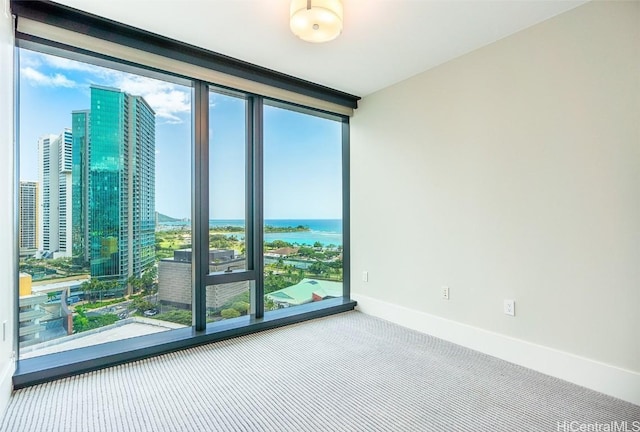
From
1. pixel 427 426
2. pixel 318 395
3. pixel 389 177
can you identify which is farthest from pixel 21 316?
pixel 389 177

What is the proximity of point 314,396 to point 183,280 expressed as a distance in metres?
1.52

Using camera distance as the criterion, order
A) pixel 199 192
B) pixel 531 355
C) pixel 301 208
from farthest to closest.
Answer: pixel 301 208, pixel 199 192, pixel 531 355

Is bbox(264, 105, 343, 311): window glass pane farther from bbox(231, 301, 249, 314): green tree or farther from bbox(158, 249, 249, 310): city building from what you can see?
bbox(158, 249, 249, 310): city building

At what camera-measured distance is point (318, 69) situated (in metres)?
3.00

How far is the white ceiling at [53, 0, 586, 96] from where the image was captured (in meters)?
2.09

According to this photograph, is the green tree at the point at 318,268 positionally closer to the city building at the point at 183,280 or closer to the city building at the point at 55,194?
the city building at the point at 183,280

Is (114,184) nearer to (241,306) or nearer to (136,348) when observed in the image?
(136,348)

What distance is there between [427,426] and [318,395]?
63 cm

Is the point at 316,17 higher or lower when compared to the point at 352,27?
lower

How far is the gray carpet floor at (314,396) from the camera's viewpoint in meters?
1.71

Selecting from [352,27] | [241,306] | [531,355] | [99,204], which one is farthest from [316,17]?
[531,355]

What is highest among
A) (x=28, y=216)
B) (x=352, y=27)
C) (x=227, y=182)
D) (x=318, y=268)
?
(x=352, y=27)

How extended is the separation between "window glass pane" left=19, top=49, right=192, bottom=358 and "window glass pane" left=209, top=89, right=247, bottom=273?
0.69ft

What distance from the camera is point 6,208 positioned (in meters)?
1.91
